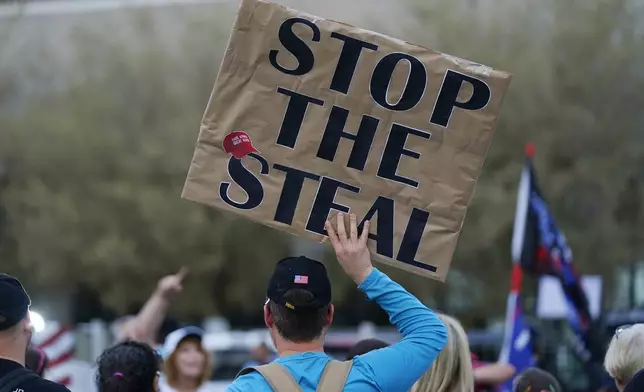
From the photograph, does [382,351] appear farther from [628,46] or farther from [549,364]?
[628,46]

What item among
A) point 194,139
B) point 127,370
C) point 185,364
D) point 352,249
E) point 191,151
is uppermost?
point 352,249

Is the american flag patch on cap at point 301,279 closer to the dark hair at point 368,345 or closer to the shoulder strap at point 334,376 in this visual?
the shoulder strap at point 334,376

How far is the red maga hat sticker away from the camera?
3637 mm

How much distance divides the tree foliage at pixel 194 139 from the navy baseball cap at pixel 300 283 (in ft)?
51.4

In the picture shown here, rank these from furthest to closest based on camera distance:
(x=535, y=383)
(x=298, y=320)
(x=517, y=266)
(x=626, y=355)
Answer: (x=517, y=266)
(x=535, y=383)
(x=626, y=355)
(x=298, y=320)

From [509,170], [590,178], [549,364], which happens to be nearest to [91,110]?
[509,170]

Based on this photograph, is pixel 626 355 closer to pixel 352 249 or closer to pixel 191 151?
pixel 352 249

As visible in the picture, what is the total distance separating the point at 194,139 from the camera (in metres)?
21.2

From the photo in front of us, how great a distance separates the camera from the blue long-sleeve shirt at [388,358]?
3.12 meters

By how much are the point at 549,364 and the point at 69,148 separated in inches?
548

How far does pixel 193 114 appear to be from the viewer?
2170 cm

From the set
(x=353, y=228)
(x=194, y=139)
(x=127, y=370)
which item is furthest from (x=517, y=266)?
(x=194, y=139)

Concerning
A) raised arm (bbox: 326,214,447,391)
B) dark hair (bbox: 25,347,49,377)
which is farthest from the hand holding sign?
dark hair (bbox: 25,347,49,377)

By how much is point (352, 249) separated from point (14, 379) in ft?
3.82
